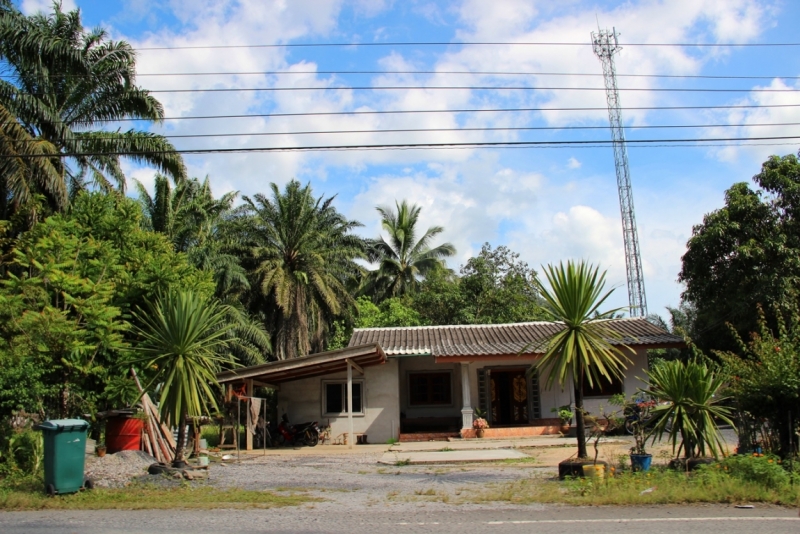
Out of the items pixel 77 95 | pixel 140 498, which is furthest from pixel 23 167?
pixel 140 498

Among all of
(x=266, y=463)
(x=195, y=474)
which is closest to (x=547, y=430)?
(x=266, y=463)

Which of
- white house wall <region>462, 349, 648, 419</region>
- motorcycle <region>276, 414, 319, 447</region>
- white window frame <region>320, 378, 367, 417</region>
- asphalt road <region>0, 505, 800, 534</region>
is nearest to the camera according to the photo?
asphalt road <region>0, 505, 800, 534</region>

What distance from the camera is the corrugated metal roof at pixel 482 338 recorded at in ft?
72.2

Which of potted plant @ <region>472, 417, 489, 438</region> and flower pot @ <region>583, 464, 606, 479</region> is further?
potted plant @ <region>472, 417, 489, 438</region>

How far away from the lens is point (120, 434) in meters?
14.3

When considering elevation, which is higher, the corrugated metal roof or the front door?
the corrugated metal roof

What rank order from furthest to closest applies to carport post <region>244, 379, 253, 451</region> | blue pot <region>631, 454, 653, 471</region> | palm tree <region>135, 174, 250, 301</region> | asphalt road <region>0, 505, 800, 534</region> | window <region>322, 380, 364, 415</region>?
1. palm tree <region>135, 174, 250, 301</region>
2. window <region>322, 380, 364, 415</region>
3. carport post <region>244, 379, 253, 451</region>
4. blue pot <region>631, 454, 653, 471</region>
5. asphalt road <region>0, 505, 800, 534</region>

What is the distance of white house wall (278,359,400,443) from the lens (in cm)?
2227

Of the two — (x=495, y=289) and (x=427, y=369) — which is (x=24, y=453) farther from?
(x=495, y=289)

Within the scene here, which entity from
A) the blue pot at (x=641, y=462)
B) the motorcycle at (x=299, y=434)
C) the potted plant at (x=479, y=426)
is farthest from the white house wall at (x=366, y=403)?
the blue pot at (x=641, y=462)

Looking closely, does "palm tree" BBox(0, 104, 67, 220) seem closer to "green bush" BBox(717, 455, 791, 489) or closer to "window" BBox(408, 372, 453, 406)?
"window" BBox(408, 372, 453, 406)

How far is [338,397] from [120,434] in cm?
938

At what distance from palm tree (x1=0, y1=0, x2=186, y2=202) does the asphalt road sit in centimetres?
1309

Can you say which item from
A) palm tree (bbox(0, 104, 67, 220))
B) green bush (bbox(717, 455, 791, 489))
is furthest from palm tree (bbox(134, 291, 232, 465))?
green bush (bbox(717, 455, 791, 489))
